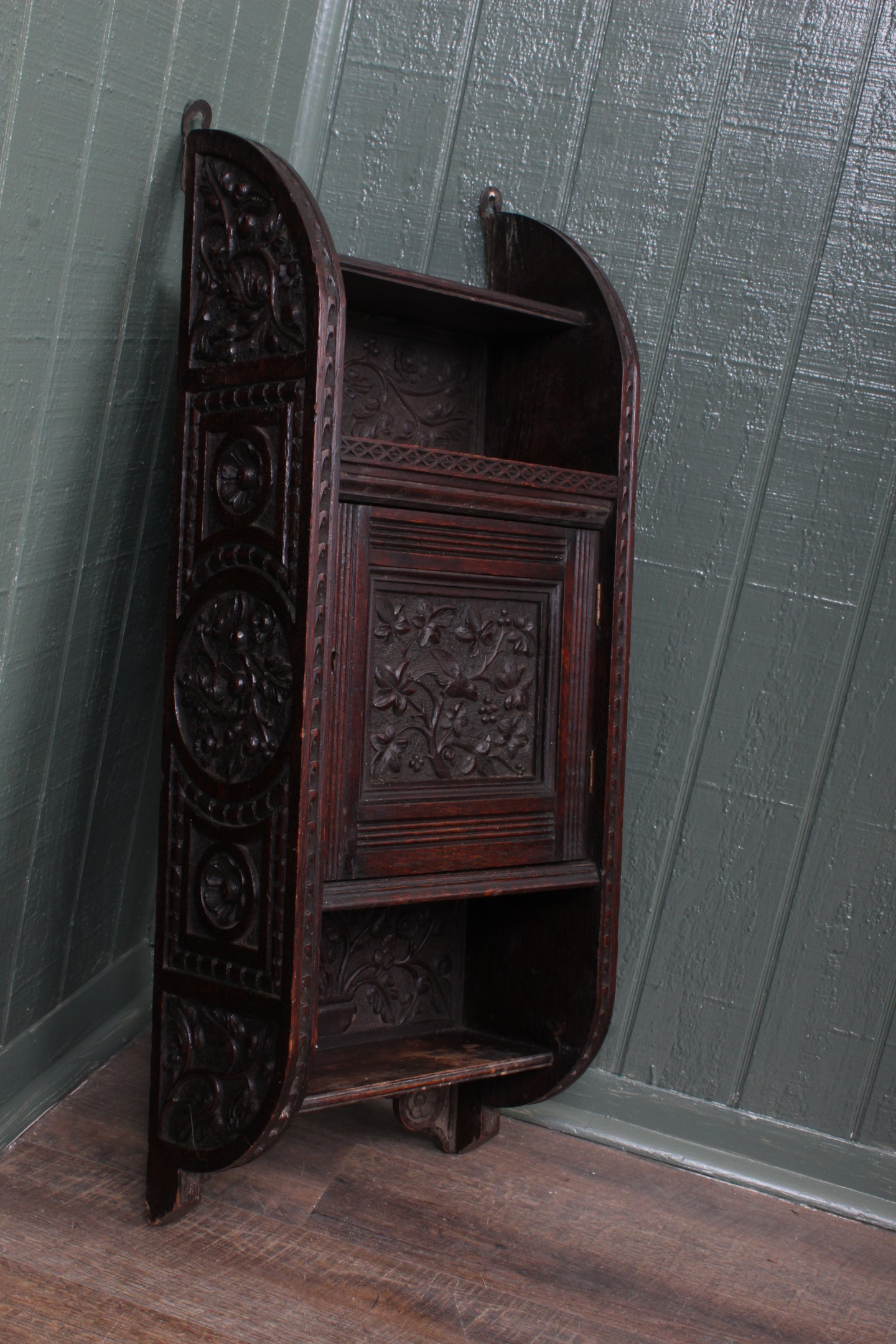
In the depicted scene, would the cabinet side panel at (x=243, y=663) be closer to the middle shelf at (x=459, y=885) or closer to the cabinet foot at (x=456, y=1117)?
the middle shelf at (x=459, y=885)

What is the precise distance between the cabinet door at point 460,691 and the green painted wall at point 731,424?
0.71 feet

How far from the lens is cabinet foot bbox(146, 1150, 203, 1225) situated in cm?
142

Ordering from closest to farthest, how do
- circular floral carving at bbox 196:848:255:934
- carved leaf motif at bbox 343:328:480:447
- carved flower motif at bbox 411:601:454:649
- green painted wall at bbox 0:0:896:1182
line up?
circular floral carving at bbox 196:848:255:934
carved flower motif at bbox 411:601:454:649
green painted wall at bbox 0:0:896:1182
carved leaf motif at bbox 343:328:480:447

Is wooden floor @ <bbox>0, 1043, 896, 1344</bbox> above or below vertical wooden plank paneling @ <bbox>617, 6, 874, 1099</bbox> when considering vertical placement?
below

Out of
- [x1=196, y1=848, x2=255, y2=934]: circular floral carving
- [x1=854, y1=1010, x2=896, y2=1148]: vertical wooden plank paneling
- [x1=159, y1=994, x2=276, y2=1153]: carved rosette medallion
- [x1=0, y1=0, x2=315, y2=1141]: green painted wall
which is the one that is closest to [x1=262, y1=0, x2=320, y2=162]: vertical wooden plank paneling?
[x1=0, y1=0, x2=315, y2=1141]: green painted wall

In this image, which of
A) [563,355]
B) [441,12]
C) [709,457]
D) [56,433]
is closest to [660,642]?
[709,457]

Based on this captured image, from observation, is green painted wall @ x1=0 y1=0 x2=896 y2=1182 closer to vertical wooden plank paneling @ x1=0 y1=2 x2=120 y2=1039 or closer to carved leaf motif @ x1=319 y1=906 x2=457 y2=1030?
vertical wooden plank paneling @ x1=0 y1=2 x2=120 y2=1039

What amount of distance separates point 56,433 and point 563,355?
0.70 meters

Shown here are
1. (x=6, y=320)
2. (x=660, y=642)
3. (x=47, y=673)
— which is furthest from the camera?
(x=660, y=642)

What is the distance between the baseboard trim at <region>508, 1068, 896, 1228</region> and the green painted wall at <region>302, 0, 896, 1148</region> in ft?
0.07

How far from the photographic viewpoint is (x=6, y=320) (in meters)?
1.26

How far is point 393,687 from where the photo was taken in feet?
4.73

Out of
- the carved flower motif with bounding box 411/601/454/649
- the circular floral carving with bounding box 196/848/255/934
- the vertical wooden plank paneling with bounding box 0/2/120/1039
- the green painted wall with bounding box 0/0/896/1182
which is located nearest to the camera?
the vertical wooden plank paneling with bounding box 0/2/120/1039

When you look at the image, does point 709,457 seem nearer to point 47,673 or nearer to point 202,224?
point 202,224
